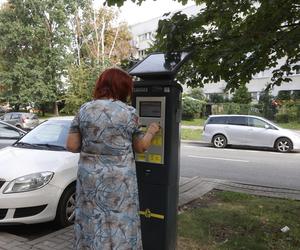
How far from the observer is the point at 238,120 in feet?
60.1

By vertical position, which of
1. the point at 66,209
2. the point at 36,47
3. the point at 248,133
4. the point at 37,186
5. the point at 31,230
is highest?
the point at 36,47

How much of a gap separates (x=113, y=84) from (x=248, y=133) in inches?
589

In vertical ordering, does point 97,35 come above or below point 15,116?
above

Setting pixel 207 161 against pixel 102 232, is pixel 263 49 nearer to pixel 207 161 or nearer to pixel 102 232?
pixel 102 232

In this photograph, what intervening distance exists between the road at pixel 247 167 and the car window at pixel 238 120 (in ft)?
5.85

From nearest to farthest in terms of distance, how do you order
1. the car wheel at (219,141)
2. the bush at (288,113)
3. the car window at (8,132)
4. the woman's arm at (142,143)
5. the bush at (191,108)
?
1. the woman's arm at (142,143)
2. the car window at (8,132)
3. the car wheel at (219,141)
4. the bush at (288,113)
5. the bush at (191,108)

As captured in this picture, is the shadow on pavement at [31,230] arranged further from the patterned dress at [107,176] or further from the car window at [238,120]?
the car window at [238,120]

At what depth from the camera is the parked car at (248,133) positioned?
17.0 metres

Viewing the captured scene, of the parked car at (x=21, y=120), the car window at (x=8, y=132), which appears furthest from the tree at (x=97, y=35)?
the car window at (x=8, y=132)

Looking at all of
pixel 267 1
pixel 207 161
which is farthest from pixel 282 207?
pixel 207 161

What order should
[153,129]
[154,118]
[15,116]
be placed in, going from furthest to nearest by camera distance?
[15,116]
[154,118]
[153,129]

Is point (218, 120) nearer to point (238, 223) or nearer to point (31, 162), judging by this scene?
point (238, 223)

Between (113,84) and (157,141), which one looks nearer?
(113,84)

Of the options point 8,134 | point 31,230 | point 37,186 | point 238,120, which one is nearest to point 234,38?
point 37,186
